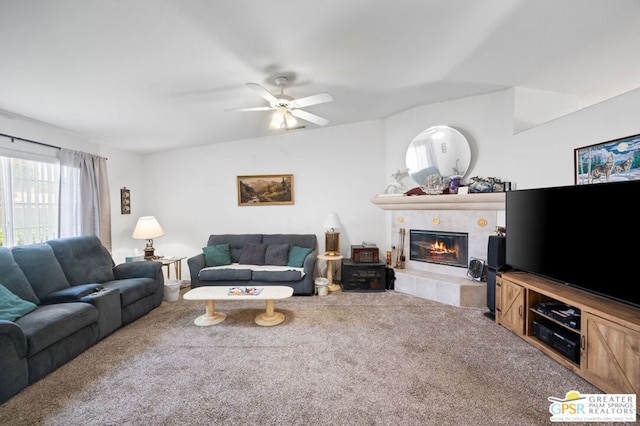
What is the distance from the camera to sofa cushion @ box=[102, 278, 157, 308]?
9.28 feet

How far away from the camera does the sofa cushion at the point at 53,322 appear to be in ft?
6.26

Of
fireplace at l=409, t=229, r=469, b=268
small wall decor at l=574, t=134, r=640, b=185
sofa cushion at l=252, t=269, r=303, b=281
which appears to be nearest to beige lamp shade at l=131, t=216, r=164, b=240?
sofa cushion at l=252, t=269, r=303, b=281

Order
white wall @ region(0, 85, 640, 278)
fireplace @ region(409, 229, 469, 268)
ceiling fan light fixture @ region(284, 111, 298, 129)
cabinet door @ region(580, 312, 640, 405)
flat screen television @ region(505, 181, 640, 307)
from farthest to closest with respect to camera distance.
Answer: white wall @ region(0, 85, 640, 278)
fireplace @ region(409, 229, 469, 268)
ceiling fan light fixture @ region(284, 111, 298, 129)
flat screen television @ region(505, 181, 640, 307)
cabinet door @ region(580, 312, 640, 405)

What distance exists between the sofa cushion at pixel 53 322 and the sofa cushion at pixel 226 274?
1.38 meters

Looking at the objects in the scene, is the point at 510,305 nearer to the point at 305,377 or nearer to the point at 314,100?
the point at 305,377

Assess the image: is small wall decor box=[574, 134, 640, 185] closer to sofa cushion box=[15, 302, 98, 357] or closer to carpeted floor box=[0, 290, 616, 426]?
carpeted floor box=[0, 290, 616, 426]

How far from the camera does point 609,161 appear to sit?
2.07 m

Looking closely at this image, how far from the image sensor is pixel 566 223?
2111 mm

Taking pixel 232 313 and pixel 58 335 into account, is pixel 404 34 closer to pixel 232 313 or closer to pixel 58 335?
pixel 232 313

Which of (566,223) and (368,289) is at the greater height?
(566,223)

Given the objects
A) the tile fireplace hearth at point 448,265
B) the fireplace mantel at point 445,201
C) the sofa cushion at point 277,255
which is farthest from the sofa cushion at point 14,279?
the tile fireplace hearth at point 448,265

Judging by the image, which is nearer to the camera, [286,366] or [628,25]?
[628,25]

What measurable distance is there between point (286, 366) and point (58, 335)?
1889 millimetres

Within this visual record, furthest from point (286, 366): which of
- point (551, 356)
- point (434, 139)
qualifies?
point (434, 139)
